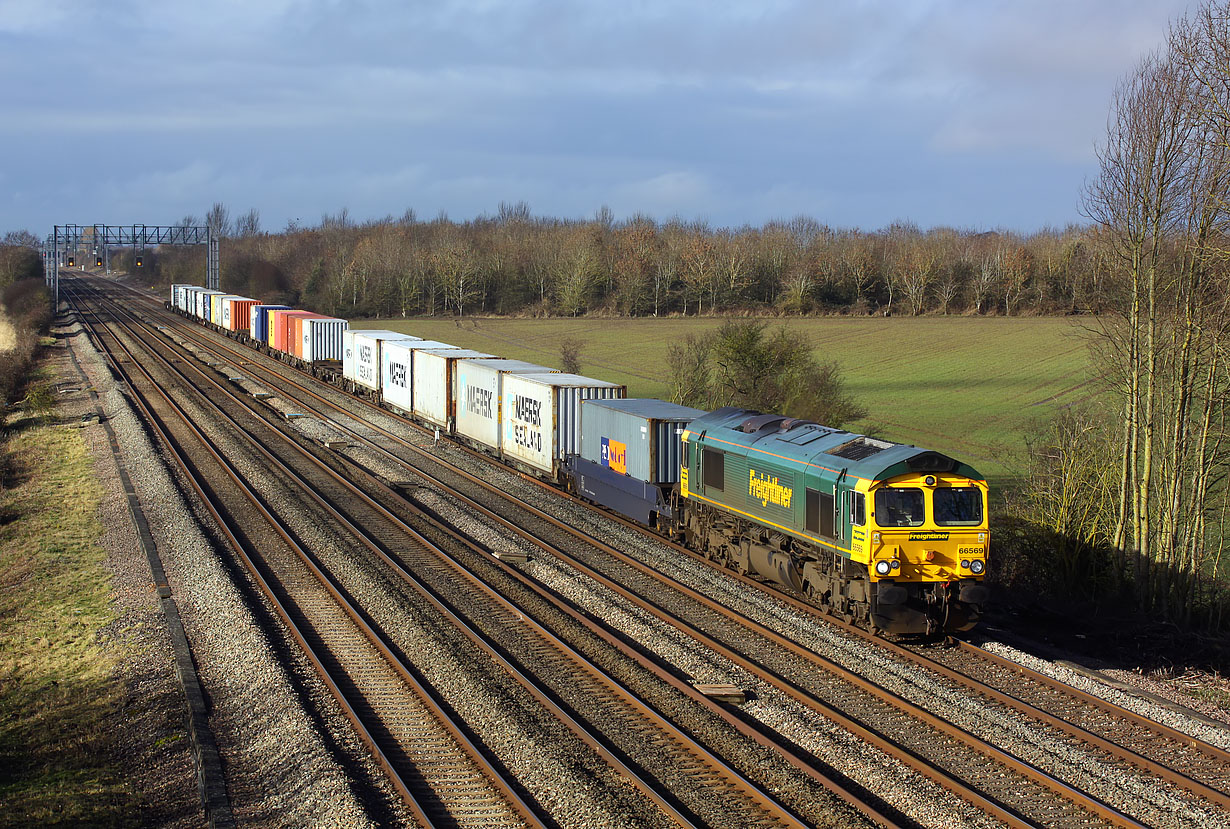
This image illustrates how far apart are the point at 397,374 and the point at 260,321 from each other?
3114cm

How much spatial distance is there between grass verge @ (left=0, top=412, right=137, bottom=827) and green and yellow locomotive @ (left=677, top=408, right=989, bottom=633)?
11348mm

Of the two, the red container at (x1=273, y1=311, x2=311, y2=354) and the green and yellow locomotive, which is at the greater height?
the red container at (x1=273, y1=311, x2=311, y2=354)

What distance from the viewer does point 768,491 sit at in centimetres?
1981

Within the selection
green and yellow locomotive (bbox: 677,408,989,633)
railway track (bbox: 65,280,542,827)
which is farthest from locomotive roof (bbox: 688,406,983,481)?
railway track (bbox: 65,280,542,827)

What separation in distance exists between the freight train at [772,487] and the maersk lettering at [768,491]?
0.03 metres

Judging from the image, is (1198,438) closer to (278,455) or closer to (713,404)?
(713,404)

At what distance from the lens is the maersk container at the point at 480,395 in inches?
1351

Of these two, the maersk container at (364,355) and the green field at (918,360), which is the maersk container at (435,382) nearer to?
the maersk container at (364,355)

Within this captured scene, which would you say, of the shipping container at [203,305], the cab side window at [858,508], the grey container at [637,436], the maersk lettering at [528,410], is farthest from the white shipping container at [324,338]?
the cab side window at [858,508]

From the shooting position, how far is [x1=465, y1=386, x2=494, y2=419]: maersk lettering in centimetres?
3481

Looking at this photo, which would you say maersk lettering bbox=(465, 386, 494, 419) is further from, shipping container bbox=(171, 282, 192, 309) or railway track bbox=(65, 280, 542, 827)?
shipping container bbox=(171, 282, 192, 309)

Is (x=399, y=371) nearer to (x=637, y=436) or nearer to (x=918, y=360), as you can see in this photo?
(x=637, y=436)

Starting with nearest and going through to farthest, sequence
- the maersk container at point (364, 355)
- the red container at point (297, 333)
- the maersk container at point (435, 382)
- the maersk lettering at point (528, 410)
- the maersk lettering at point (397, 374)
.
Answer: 1. the maersk lettering at point (528, 410)
2. the maersk container at point (435, 382)
3. the maersk lettering at point (397, 374)
4. the maersk container at point (364, 355)
5. the red container at point (297, 333)

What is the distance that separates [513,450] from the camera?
33188 mm
